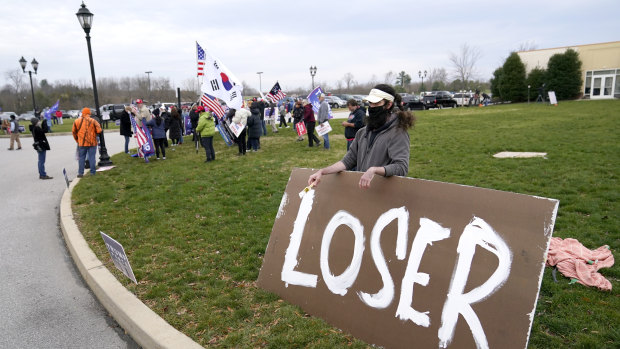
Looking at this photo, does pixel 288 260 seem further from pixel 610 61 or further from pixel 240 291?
pixel 610 61

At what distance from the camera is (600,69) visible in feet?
131

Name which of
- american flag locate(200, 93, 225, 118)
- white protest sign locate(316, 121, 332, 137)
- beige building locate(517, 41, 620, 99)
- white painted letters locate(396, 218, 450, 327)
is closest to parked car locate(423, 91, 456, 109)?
beige building locate(517, 41, 620, 99)


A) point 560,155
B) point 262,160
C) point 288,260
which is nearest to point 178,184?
point 262,160

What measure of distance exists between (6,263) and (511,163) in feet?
33.7

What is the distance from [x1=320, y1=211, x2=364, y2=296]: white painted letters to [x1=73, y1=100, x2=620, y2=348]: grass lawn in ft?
1.17

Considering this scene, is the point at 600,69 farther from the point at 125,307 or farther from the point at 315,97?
the point at 125,307

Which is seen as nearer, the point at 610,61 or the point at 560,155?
the point at 560,155

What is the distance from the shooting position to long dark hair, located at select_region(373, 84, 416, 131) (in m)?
3.24

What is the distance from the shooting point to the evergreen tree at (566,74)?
129ft

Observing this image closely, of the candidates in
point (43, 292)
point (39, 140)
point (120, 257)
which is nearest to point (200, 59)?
point (39, 140)

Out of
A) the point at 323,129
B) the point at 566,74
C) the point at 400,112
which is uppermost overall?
the point at 566,74

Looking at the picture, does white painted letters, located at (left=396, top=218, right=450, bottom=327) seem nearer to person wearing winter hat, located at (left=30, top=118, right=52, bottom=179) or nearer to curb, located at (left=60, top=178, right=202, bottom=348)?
curb, located at (left=60, top=178, right=202, bottom=348)

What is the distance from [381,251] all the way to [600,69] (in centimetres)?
4799

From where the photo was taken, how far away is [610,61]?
1545 inches
